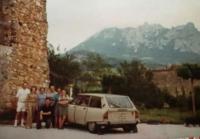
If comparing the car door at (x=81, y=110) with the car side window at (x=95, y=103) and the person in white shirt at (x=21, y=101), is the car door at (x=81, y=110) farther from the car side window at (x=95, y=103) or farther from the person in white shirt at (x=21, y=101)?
→ the person in white shirt at (x=21, y=101)

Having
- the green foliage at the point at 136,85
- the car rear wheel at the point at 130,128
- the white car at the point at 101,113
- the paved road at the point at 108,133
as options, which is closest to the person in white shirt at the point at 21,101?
the paved road at the point at 108,133

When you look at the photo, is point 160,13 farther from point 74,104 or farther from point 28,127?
point 28,127

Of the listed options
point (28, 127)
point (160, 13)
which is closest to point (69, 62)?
point (28, 127)

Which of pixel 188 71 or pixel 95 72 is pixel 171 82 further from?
pixel 95 72

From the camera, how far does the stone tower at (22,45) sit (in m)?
4.64

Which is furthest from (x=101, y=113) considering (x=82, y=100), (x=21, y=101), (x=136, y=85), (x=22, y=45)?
(x=22, y=45)

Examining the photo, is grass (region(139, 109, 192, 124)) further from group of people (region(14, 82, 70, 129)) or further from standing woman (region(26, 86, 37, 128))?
standing woman (region(26, 86, 37, 128))

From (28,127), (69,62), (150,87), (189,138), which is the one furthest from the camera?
(189,138)

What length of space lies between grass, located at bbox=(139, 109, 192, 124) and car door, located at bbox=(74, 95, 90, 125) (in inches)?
Result: 25.5

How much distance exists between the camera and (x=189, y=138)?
563 cm

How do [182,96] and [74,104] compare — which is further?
[182,96]

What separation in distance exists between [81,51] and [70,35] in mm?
236

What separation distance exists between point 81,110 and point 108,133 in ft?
1.25

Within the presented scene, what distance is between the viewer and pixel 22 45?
4.81 metres
